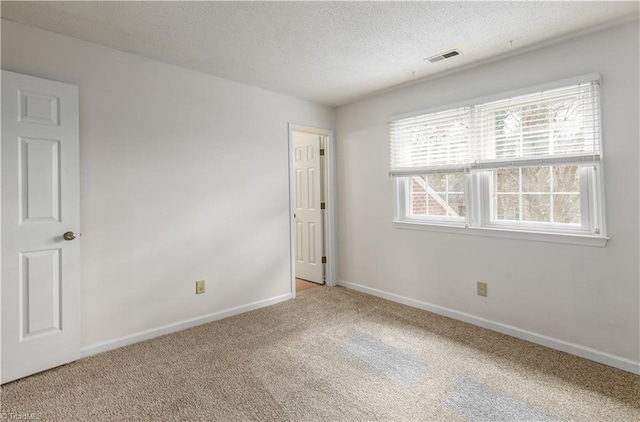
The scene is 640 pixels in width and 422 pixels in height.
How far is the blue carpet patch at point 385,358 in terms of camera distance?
85.1 inches

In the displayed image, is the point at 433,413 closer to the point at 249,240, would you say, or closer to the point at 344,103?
the point at 249,240

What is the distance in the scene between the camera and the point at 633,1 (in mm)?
1942

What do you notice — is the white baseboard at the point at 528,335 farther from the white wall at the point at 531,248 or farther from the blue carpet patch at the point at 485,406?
the blue carpet patch at the point at 485,406

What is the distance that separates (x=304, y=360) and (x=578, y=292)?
2.09 meters

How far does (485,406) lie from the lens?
6.02 ft

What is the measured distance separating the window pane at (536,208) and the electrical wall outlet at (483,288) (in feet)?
2.16

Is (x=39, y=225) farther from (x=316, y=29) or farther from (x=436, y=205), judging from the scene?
(x=436, y=205)

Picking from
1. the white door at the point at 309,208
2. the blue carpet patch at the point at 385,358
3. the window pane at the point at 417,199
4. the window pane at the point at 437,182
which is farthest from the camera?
the white door at the point at 309,208

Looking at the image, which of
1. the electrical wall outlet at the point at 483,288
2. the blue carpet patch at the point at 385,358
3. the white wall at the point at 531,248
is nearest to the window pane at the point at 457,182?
the white wall at the point at 531,248

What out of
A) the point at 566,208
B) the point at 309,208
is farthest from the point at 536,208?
the point at 309,208

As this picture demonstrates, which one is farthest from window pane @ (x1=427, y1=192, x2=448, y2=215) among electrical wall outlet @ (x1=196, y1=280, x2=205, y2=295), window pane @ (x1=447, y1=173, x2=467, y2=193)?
electrical wall outlet @ (x1=196, y1=280, x2=205, y2=295)

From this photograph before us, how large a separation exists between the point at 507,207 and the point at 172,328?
3.12 meters

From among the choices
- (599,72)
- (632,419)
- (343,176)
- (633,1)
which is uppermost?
(633,1)

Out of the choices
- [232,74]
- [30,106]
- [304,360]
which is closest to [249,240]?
[304,360]
